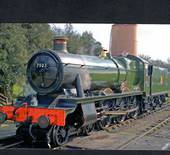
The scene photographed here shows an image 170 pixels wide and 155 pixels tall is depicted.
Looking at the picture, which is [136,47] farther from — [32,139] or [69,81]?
[32,139]

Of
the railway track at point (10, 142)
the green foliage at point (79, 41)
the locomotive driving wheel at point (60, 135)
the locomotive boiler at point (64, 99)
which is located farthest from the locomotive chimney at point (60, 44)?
the green foliage at point (79, 41)

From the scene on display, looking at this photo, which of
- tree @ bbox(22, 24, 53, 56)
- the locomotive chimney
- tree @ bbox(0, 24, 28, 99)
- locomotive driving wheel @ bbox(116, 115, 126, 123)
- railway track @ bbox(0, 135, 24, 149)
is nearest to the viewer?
railway track @ bbox(0, 135, 24, 149)

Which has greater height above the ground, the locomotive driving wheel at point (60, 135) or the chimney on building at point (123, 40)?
→ the chimney on building at point (123, 40)

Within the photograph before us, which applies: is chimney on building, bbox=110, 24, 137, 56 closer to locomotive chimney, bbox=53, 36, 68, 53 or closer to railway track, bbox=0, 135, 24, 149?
locomotive chimney, bbox=53, 36, 68, 53

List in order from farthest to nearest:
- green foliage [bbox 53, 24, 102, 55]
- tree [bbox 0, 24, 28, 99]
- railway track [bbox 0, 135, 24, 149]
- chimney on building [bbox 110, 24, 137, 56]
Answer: green foliage [bbox 53, 24, 102, 55] < tree [bbox 0, 24, 28, 99] < chimney on building [bbox 110, 24, 137, 56] < railway track [bbox 0, 135, 24, 149]

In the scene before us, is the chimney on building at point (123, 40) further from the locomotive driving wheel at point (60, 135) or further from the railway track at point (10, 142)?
the railway track at point (10, 142)

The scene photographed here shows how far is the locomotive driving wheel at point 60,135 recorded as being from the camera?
8.18 meters

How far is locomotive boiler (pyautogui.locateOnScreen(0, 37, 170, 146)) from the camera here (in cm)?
819

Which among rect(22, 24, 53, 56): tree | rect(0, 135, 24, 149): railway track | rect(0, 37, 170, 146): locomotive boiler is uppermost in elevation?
rect(22, 24, 53, 56): tree

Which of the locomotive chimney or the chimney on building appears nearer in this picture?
the locomotive chimney

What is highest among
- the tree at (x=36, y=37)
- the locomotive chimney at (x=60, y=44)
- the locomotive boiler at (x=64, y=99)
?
the tree at (x=36, y=37)

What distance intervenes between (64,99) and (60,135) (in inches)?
32.3

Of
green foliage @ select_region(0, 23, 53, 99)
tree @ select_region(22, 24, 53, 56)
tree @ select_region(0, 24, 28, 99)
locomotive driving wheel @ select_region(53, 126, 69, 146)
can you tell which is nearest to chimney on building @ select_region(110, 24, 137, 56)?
locomotive driving wheel @ select_region(53, 126, 69, 146)

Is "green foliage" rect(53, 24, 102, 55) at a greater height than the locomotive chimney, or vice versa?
"green foliage" rect(53, 24, 102, 55)
